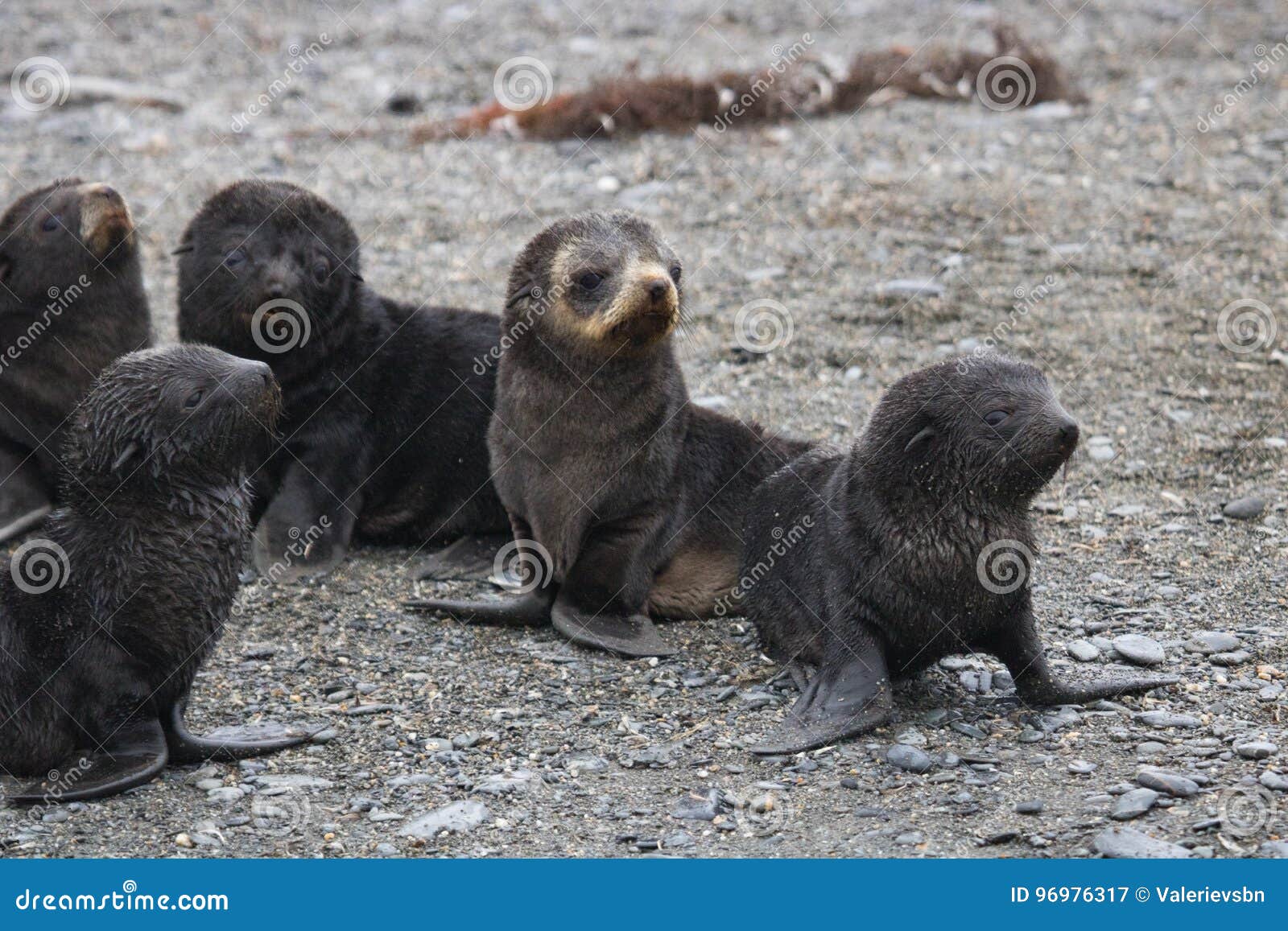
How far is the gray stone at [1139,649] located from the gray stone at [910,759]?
92cm

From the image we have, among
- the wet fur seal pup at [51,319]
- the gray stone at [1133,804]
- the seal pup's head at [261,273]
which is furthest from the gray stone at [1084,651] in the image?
the wet fur seal pup at [51,319]

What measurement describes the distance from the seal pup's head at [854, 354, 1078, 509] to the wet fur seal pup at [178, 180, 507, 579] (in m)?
2.08

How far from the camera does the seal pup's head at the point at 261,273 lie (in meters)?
6.27

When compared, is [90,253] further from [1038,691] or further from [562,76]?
[562,76]

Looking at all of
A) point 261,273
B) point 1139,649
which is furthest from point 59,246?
point 1139,649

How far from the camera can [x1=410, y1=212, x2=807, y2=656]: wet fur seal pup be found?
216 inches

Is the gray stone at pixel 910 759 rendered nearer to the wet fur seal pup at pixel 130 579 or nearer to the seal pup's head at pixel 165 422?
the wet fur seal pup at pixel 130 579

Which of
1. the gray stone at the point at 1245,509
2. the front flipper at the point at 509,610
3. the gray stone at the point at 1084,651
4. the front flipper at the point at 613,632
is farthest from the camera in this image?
the gray stone at the point at 1245,509

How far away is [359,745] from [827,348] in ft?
12.1

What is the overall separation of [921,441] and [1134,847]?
1355 mm

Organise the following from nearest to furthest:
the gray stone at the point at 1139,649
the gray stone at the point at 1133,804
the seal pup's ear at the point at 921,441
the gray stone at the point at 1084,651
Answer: the gray stone at the point at 1133,804, the seal pup's ear at the point at 921,441, the gray stone at the point at 1139,649, the gray stone at the point at 1084,651

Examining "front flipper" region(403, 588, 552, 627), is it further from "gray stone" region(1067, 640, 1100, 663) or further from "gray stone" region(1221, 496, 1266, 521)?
"gray stone" region(1221, 496, 1266, 521)

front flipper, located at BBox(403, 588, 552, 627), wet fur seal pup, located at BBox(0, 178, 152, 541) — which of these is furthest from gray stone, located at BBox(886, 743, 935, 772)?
wet fur seal pup, located at BBox(0, 178, 152, 541)

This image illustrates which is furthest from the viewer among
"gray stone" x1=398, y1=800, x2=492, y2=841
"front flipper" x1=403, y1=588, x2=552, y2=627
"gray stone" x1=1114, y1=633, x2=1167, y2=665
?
"front flipper" x1=403, y1=588, x2=552, y2=627
